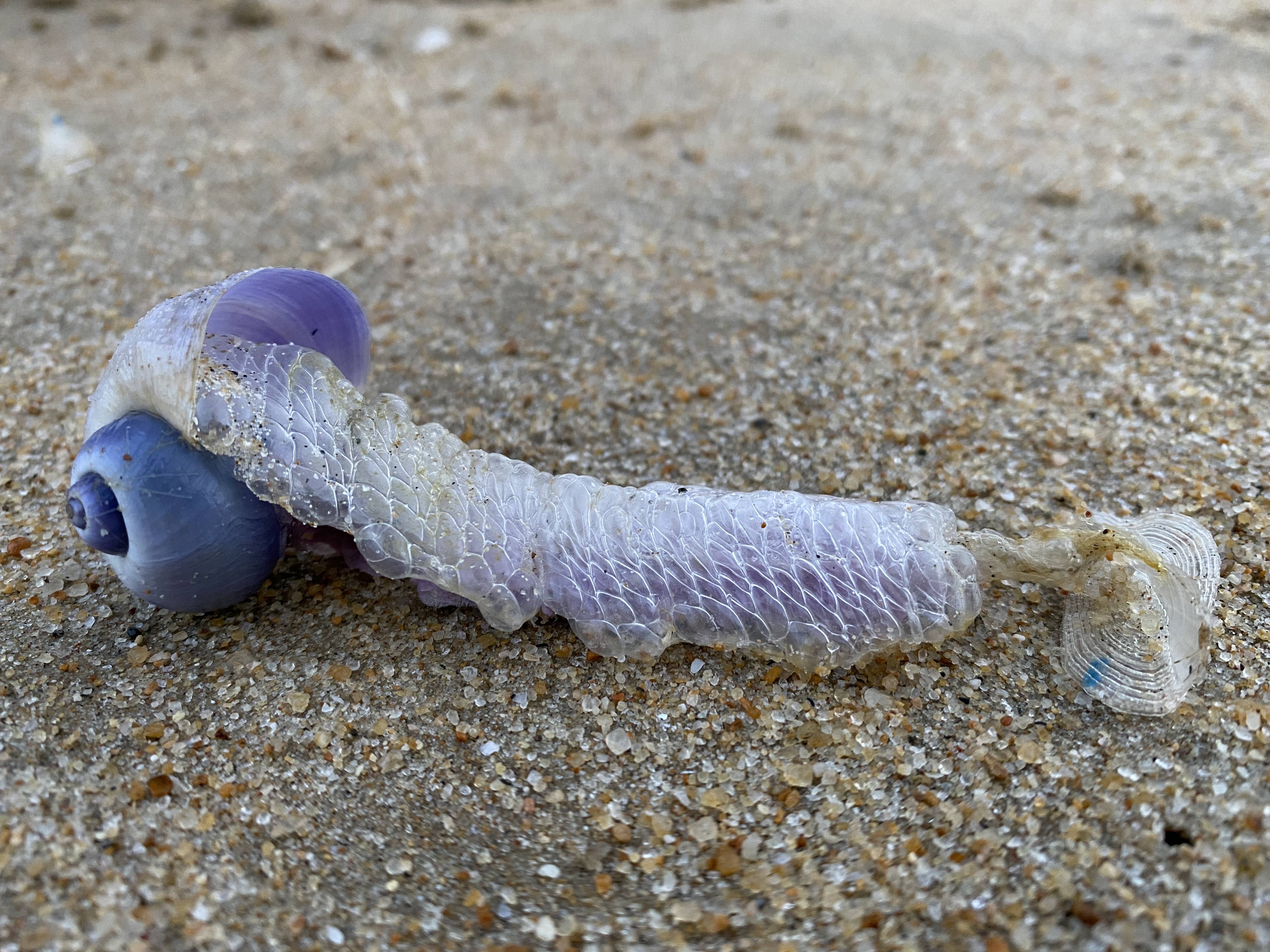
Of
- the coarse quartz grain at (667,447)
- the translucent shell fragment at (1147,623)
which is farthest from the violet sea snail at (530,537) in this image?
the coarse quartz grain at (667,447)

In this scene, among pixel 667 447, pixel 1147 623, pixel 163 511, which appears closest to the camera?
pixel 163 511

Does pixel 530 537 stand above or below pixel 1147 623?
above

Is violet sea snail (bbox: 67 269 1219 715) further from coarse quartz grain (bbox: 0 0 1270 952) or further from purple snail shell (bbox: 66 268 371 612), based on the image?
coarse quartz grain (bbox: 0 0 1270 952)

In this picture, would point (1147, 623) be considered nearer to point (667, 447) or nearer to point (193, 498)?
point (667, 447)

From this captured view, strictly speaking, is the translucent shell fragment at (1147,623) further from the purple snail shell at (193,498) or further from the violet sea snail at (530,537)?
the purple snail shell at (193,498)

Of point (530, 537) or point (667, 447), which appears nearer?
point (530, 537)

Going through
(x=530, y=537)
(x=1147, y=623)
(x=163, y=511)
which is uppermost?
(x=163, y=511)

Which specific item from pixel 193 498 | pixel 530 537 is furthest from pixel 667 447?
pixel 193 498

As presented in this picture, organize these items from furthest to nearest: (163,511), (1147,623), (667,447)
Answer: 1. (667,447)
2. (1147,623)
3. (163,511)
